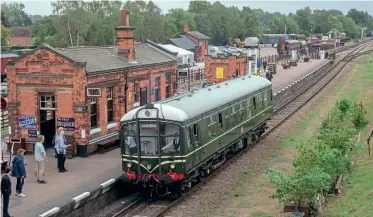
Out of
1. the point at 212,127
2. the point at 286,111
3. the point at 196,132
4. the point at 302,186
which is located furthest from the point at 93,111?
the point at 286,111

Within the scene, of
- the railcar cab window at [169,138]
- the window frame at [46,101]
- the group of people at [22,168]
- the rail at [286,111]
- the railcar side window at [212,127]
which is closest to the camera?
the group of people at [22,168]

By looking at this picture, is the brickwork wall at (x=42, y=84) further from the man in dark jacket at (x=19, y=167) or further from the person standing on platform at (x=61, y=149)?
the man in dark jacket at (x=19, y=167)

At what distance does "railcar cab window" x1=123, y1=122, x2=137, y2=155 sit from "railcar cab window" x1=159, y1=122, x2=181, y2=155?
0.77 m

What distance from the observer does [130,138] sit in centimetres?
1605

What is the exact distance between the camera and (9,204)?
14.5m

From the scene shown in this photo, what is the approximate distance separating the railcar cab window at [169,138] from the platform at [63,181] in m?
2.20

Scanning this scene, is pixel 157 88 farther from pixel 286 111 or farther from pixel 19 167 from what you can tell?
pixel 19 167

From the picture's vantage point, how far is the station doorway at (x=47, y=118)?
2070cm

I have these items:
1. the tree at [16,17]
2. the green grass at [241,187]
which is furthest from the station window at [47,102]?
the tree at [16,17]

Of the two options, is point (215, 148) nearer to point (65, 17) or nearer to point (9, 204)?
point (9, 204)

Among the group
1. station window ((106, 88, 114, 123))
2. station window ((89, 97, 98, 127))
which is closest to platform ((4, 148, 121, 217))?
station window ((89, 97, 98, 127))

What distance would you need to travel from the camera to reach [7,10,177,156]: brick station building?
2006 centimetres

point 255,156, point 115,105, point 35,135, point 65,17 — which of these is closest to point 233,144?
point 255,156

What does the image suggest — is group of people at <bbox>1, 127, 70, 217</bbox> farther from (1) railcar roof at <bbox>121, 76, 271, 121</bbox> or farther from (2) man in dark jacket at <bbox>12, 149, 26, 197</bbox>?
(1) railcar roof at <bbox>121, 76, 271, 121</bbox>
